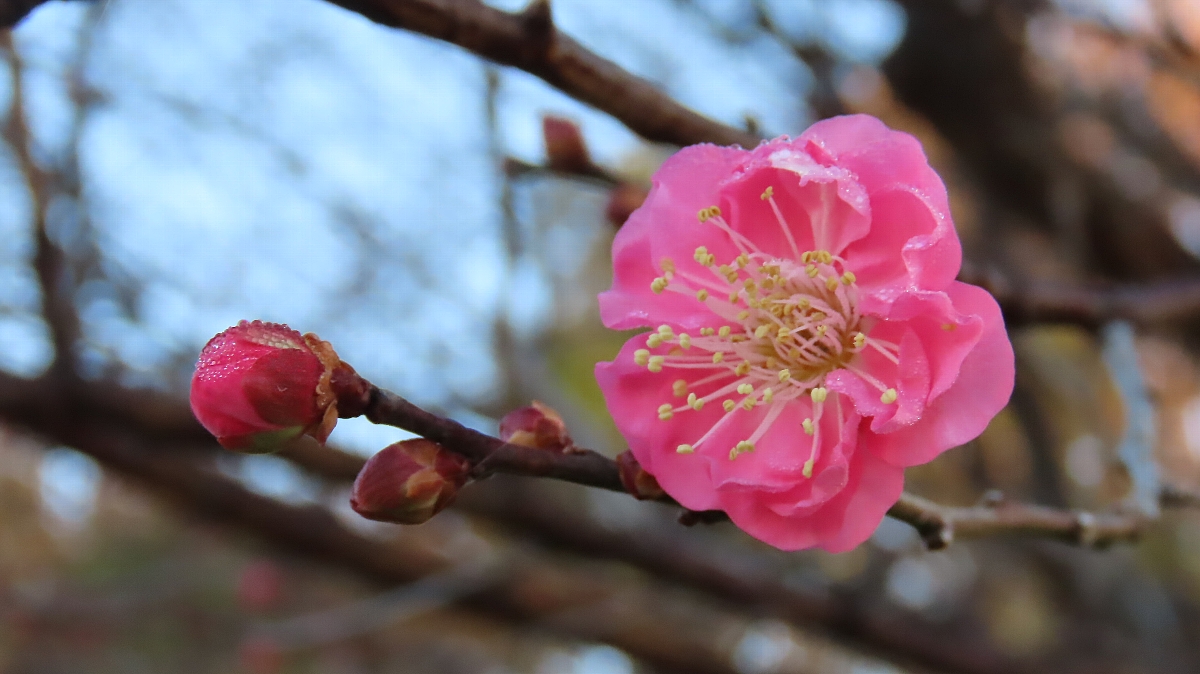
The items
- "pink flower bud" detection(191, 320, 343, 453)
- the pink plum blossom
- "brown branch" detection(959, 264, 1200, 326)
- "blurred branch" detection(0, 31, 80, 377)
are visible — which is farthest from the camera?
"blurred branch" detection(0, 31, 80, 377)

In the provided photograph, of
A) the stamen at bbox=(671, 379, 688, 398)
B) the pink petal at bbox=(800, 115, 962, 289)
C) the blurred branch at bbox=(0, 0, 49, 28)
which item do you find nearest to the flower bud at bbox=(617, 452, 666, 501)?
the stamen at bbox=(671, 379, 688, 398)

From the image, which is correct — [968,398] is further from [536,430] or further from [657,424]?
[536,430]

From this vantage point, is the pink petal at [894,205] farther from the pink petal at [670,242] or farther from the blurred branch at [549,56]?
the blurred branch at [549,56]

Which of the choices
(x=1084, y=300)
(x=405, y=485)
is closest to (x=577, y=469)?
(x=405, y=485)

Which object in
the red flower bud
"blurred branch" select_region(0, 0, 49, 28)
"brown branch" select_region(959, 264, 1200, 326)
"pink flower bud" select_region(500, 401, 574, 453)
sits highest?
"blurred branch" select_region(0, 0, 49, 28)

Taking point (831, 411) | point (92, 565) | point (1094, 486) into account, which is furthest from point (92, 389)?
point (92, 565)

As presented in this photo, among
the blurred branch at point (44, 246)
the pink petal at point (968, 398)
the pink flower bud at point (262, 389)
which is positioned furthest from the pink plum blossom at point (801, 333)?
the blurred branch at point (44, 246)

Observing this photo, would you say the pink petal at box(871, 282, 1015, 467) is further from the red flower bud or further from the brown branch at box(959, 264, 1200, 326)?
the red flower bud
